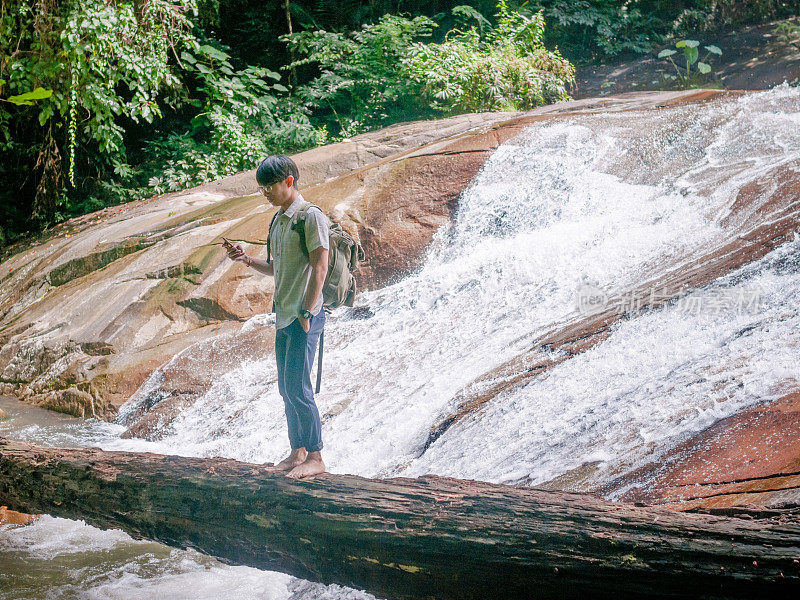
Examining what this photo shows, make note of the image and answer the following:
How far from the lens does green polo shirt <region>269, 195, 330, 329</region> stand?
323cm

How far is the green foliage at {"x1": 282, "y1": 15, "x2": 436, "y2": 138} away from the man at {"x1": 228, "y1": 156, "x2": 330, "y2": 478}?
34.8 ft

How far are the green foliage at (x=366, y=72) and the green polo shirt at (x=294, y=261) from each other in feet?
35.0

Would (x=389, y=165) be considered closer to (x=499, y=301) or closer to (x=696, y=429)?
(x=499, y=301)

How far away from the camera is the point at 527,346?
5605 millimetres

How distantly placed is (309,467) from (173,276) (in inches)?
223

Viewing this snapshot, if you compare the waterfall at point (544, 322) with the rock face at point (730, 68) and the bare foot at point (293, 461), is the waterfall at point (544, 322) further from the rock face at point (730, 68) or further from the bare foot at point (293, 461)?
the rock face at point (730, 68)

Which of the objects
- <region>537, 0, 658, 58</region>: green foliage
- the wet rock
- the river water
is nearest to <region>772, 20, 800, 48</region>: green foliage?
<region>537, 0, 658, 58</region>: green foliage

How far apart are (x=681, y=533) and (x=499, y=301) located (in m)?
4.68

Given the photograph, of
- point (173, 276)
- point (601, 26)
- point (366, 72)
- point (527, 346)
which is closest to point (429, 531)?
point (527, 346)

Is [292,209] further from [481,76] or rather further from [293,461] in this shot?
[481,76]

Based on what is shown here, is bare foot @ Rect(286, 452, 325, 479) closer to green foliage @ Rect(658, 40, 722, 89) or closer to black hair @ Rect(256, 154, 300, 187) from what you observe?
black hair @ Rect(256, 154, 300, 187)

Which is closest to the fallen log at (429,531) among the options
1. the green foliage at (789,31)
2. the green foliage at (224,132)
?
the green foliage at (224,132)

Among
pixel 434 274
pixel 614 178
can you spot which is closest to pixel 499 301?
pixel 434 274

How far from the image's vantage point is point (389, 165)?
8.87 m
